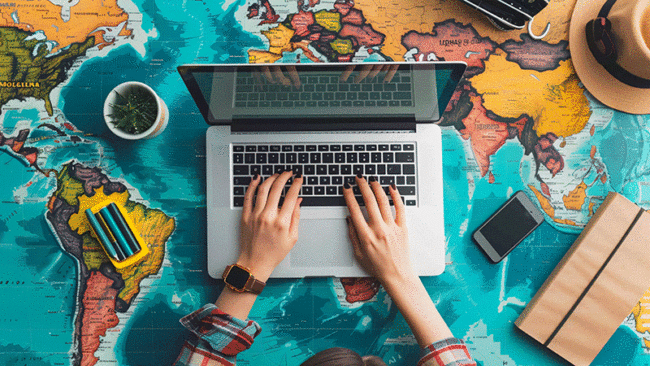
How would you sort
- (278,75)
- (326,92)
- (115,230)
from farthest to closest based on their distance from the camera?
1. (115,230)
2. (326,92)
3. (278,75)

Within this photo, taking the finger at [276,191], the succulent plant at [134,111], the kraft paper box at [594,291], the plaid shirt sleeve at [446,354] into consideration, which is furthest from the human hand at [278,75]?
the kraft paper box at [594,291]

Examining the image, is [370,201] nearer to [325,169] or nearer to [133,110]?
[325,169]

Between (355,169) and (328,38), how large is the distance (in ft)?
1.28

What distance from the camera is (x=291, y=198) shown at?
97 centimetres

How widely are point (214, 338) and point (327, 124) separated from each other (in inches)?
23.6

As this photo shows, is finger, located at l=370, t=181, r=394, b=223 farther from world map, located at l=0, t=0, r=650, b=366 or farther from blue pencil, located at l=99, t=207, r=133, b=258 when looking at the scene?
blue pencil, located at l=99, t=207, r=133, b=258

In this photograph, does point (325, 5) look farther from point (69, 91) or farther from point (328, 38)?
point (69, 91)

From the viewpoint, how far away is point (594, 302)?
97 centimetres

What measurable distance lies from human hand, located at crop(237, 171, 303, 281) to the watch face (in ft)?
0.08

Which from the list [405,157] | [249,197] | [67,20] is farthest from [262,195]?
[67,20]

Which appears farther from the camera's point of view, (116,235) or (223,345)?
(116,235)

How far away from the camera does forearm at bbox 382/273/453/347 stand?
0.93m

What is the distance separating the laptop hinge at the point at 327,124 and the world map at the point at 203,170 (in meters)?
0.15

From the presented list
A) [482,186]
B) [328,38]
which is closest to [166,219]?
[328,38]
